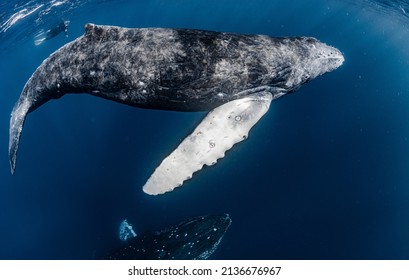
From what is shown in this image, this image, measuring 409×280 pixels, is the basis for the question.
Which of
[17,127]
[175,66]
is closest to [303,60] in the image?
[175,66]

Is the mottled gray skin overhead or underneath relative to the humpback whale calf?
overhead

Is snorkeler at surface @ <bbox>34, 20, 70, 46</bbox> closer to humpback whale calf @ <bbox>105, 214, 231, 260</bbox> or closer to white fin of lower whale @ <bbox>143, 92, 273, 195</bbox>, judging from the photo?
humpback whale calf @ <bbox>105, 214, 231, 260</bbox>

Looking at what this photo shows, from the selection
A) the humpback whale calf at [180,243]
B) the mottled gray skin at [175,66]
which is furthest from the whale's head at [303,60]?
the humpback whale calf at [180,243]

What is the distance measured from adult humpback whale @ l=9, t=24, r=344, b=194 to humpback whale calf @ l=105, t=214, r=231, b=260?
599cm

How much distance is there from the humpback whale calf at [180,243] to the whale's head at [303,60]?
7.21m

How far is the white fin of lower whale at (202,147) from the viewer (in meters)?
5.89

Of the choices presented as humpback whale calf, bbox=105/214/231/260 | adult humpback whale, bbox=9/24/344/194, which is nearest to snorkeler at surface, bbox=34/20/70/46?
humpback whale calf, bbox=105/214/231/260

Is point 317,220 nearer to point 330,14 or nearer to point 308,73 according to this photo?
point 308,73

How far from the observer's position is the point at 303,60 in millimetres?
6906

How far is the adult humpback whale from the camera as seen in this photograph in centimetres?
559

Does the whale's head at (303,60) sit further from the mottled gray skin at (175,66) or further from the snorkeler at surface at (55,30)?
the snorkeler at surface at (55,30)
